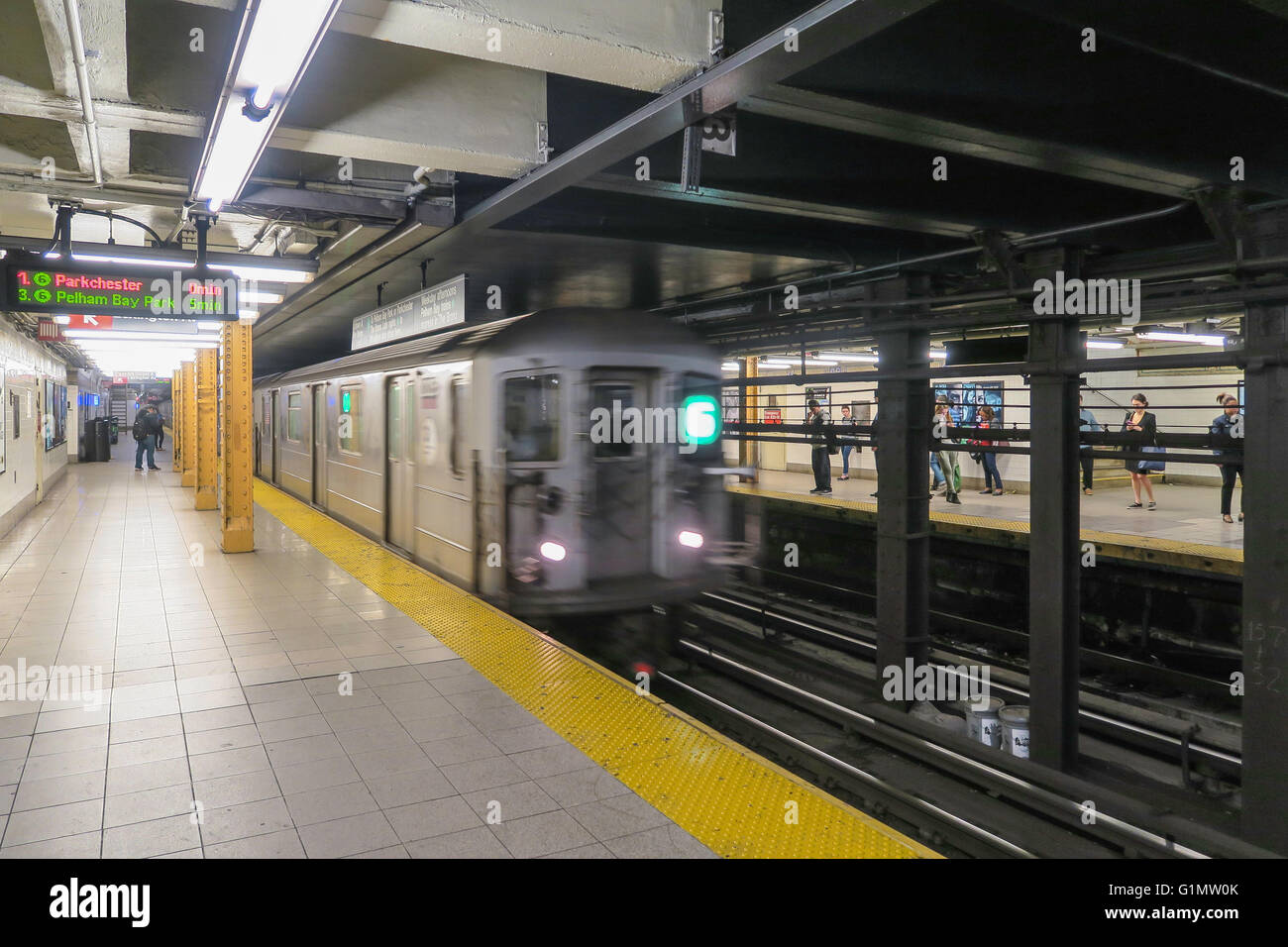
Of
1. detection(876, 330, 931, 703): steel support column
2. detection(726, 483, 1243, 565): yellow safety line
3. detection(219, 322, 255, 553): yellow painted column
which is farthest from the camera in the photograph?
detection(219, 322, 255, 553): yellow painted column

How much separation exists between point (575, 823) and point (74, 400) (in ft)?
87.3

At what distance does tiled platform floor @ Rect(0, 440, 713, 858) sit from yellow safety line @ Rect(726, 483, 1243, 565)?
5.99 meters

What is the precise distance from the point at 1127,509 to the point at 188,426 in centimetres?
1709

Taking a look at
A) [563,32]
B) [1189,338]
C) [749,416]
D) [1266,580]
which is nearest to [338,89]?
[563,32]

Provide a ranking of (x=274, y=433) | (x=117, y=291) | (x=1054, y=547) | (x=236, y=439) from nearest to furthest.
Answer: (x=1054, y=547) < (x=117, y=291) < (x=236, y=439) < (x=274, y=433)

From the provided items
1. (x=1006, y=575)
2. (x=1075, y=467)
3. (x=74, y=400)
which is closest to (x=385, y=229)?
(x=1075, y=467)

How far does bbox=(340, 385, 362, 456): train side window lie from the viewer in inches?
393

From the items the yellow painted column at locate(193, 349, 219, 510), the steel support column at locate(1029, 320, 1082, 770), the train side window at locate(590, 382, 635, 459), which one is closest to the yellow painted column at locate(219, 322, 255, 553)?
the yellow painted column at locate(193, 349, 219, 510)

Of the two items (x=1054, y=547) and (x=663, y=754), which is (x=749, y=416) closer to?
(x=1054, y=547)

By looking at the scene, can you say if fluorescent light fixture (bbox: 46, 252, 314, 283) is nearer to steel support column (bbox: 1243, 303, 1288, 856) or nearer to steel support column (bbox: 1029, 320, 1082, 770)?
steel support column (bbox: 1029, 320, 1082, 770)

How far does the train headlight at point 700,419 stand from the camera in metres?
6.70

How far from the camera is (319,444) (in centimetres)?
1226

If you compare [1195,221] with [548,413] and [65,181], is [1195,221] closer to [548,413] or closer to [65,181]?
[548,413]

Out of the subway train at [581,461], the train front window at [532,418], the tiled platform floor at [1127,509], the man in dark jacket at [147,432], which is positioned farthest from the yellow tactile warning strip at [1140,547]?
the man in dark jacket at [147,432]
